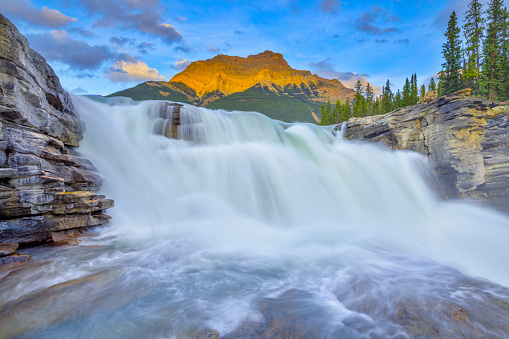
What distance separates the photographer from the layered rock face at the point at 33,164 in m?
Answer: 5.32

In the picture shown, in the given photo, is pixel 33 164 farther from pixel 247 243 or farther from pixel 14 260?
pixel 247 243

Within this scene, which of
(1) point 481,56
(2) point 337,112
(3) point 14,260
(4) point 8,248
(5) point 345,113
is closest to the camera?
(3) point 14,260

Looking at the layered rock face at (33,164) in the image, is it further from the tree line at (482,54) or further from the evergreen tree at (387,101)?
the evergreen tree at (387,101)

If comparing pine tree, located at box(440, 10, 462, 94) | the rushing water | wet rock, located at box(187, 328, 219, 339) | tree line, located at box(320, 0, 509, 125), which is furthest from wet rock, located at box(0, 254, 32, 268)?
pine tree, located at box(440, 10, 462, 94)

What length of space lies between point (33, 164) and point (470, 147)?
19946mm

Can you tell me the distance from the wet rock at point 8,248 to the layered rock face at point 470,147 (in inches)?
760

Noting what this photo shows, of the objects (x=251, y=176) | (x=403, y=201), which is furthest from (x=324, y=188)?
(x=403, y=201)

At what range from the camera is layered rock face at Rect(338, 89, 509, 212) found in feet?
44.4

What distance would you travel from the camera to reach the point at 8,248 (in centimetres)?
510

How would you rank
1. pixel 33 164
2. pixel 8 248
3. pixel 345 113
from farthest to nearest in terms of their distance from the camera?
pixel 345 113 < pixel 33 164 < pixel 8 248

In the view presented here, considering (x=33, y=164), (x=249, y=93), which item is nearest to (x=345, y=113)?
(x=33, y=164)

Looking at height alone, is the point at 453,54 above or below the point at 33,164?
above

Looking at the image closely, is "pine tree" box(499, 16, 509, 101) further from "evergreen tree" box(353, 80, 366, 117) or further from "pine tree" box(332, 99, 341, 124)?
"pine tree" box(332, 99, 341, 124)

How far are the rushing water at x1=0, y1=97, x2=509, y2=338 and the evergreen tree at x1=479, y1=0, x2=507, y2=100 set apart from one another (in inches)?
686
